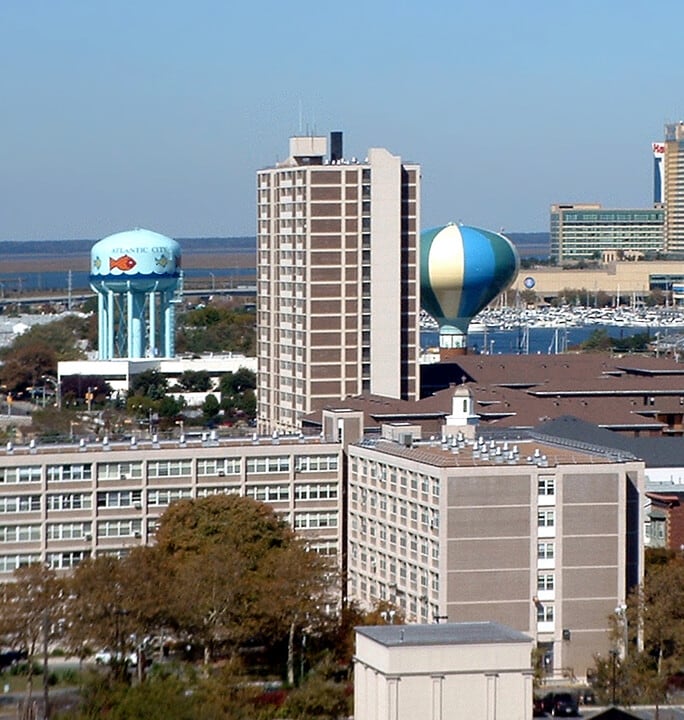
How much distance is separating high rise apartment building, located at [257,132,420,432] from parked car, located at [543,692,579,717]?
1056 inches

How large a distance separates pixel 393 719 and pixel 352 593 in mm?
12682

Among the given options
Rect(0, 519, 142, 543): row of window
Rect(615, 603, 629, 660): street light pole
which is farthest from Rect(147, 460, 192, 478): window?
Rect(615, 603, 629, 660): street light pole

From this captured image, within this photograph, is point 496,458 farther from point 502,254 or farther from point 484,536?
point 502,254

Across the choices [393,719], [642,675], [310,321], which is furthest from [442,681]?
[310,321]

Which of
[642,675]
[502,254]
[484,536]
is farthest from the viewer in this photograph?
[502,254]

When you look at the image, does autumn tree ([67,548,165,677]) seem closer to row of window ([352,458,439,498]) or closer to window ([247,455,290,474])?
row of window ([352,458,439,498])

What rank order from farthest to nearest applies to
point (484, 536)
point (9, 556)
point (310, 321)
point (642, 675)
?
point (310, 321) < point (9, 556) < point (484, 536) < point (642, 675)

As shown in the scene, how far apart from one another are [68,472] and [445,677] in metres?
12.9

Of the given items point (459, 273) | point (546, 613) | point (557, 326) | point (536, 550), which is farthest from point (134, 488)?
point (557, 326)

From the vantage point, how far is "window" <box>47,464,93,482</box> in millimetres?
40281

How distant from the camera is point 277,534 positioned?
38812 mm

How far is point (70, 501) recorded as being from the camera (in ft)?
133

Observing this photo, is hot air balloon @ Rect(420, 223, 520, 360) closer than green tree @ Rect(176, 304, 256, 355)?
Yes

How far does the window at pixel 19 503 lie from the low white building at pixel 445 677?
12.0 m
